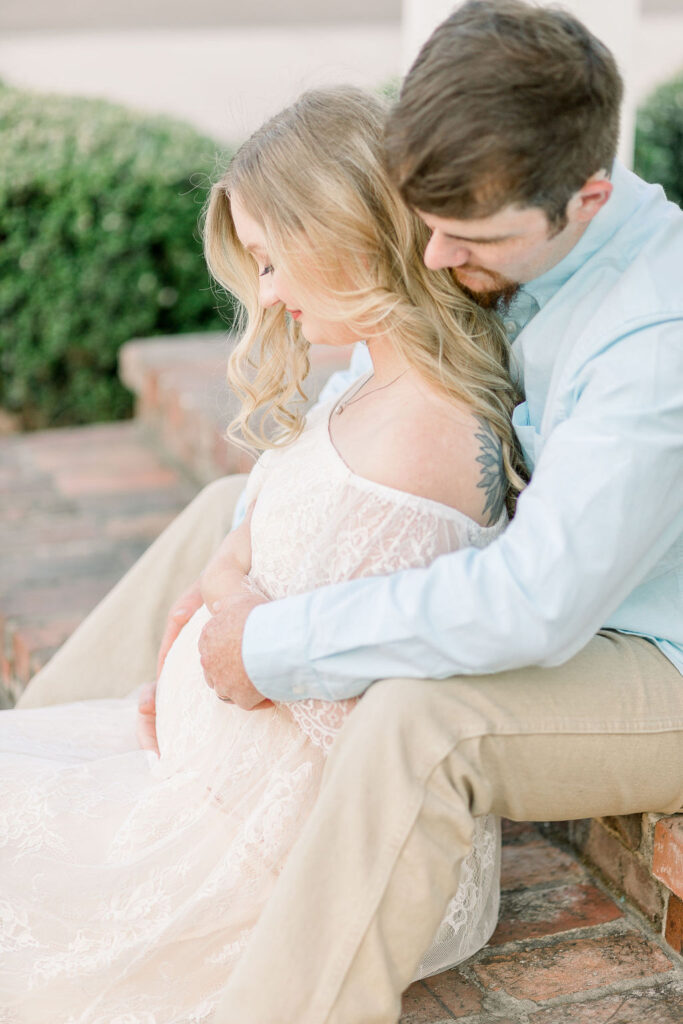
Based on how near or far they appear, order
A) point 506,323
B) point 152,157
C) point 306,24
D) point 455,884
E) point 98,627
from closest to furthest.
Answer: point 455,884, point 506,323, point 98,627, point 152,157, point 306,24

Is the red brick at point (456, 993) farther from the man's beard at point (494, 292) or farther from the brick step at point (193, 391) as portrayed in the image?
the brick step at point (193, 391)

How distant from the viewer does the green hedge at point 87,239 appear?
5184 millimetres

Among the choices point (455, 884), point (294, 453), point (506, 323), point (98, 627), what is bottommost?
point (98, 627)

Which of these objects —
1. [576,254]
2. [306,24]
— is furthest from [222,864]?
[306,24]

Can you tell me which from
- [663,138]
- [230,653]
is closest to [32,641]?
[230,653]

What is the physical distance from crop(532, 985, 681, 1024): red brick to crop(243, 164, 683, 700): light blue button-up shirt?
0.55 metres

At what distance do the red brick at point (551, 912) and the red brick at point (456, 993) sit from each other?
126 millimetres

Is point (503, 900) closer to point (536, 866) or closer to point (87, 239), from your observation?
point (536, 866)

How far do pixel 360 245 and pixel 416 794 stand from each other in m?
0.82

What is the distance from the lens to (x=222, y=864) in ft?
6.13

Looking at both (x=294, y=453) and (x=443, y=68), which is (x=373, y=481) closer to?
(x=294, y=453)

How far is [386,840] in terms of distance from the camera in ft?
5.14

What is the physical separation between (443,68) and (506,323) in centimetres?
56

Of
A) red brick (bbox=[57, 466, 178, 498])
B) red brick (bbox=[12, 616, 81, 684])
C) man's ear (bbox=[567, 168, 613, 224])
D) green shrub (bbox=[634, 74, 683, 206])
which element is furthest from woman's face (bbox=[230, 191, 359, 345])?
green shrub (bbox=[634, 74, 683, 206])
